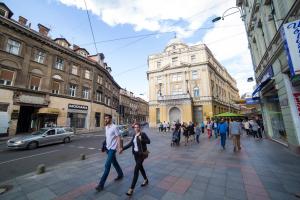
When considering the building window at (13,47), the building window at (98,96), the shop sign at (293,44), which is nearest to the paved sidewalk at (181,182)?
the shop sign at (293,44)

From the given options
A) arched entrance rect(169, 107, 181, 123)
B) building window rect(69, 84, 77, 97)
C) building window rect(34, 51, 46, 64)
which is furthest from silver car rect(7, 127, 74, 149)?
arched entrance rect(169, 107, 181, 123)

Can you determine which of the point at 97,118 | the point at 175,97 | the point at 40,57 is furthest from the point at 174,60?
the point at 40,57

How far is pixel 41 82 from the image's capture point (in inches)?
746

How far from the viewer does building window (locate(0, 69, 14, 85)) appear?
15.5 metres

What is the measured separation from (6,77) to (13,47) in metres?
3.71

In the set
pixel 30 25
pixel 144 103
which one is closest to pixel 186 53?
pixel 30 25

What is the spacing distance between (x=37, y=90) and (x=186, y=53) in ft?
103

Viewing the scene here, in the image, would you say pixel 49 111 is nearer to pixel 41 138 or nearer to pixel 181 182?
pixel 41 138

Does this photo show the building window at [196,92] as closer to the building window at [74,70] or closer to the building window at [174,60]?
the building window at [174,60]

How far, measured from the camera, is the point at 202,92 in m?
33.1

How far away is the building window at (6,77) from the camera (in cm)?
1546

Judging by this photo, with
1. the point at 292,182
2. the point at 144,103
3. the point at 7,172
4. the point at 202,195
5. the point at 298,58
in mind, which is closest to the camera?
the point at 202,195

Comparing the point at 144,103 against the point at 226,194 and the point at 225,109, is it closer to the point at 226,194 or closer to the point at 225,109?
the point at 225,109

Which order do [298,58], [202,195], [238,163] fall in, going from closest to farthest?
[202,195], [298,58], [238,163]
